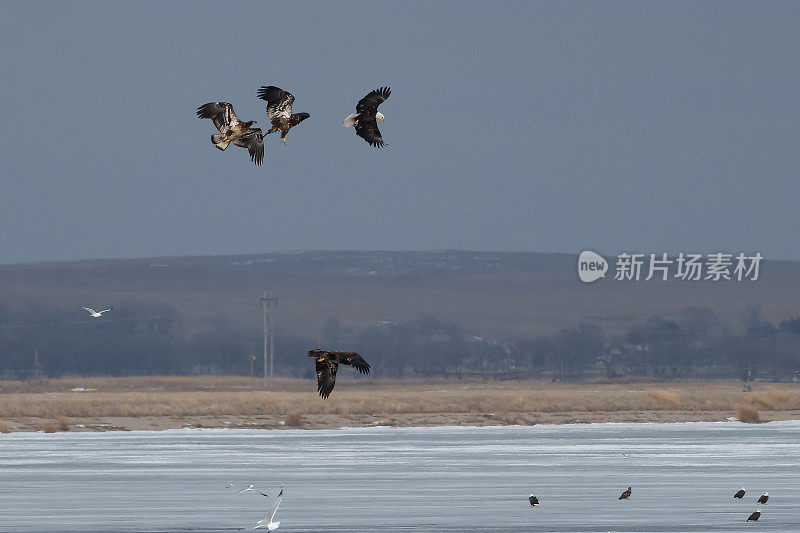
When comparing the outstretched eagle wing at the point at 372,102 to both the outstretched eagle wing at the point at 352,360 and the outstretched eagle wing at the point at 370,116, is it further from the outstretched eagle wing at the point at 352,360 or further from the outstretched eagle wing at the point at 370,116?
the outstretched eagle wing at the point at 352,360

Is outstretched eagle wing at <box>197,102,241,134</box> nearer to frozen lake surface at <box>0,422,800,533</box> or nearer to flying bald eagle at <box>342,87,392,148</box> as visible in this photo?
flying bald eagle at <box>342,87,392,148</box>

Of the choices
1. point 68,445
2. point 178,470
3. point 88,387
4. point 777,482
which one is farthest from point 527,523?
point 88,387

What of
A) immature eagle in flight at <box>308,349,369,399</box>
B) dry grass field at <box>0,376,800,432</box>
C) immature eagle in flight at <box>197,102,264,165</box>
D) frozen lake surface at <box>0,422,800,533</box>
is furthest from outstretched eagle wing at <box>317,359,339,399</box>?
dry grass field at <box>0,376,800,432</box>

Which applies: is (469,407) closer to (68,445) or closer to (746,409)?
(746,409)

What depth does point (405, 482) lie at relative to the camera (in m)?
34.0

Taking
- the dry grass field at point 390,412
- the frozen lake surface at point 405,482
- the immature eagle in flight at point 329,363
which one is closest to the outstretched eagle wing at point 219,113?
the immature eagle in flight at point 329,363

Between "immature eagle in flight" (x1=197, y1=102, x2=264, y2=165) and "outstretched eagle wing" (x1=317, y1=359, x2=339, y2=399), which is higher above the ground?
"immature eagle in flight" (x1=197, y1=102, x2=264, y2=165)

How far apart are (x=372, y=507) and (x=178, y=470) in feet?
31.5

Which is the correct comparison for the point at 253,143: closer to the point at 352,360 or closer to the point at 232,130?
the point at 232,130

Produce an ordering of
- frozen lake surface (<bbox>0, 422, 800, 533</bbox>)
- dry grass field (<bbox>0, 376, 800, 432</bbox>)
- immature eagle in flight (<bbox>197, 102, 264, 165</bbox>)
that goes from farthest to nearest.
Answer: dry grass field (<bbox>0, 376, 800, 432</bbox>)
frozen lake surface (<bbox>0, 422, 800, 533</bbox>)
immature eagle in flight (<bbox>197, 102, 264, 165</bbox>)

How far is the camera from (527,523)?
26.8m

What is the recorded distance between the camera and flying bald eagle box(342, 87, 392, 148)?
70.8 feet

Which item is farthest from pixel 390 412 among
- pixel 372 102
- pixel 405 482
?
pixel 372 102

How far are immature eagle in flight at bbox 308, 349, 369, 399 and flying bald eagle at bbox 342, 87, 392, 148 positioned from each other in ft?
9.48
